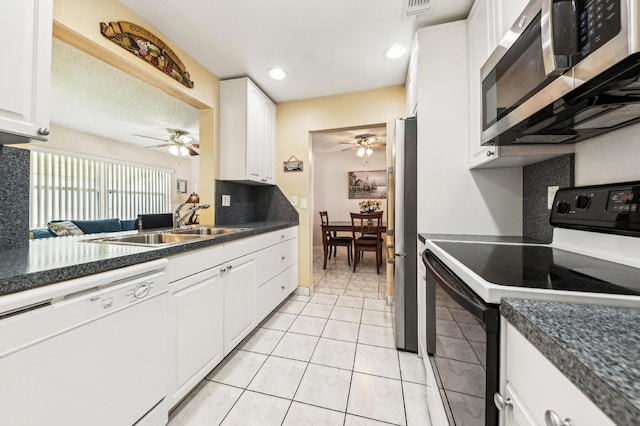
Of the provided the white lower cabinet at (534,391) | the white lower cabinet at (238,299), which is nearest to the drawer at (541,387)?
Result: the white lower cabinet at (534,391)

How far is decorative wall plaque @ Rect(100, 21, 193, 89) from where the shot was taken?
58.6 inches

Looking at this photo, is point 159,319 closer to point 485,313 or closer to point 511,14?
point 485,313

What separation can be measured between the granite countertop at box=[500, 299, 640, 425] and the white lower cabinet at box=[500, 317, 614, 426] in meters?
0.02

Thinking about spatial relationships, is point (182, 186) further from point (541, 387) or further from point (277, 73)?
point (541, 387)

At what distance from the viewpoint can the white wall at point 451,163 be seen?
1.58 metres

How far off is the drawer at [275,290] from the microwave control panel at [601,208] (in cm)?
198

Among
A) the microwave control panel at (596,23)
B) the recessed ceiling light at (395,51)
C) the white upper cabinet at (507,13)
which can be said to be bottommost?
the microwave control panel at (596,23)

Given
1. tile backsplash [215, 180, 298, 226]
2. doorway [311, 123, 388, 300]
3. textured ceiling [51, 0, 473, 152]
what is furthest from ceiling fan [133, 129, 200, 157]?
doorway [311, 123, 388, 300]

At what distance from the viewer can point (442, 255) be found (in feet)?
3.40

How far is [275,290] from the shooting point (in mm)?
2367

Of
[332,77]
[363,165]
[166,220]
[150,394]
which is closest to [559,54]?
[150,394]

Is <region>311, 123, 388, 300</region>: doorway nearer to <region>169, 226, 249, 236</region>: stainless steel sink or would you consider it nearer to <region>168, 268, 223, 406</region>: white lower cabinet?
<region>169, 226, 249, 236</region>: stainless steel sink

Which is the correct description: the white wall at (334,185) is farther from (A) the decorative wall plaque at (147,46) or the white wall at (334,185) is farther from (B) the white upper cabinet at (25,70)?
(B) the white upper cabinet at (25,70)

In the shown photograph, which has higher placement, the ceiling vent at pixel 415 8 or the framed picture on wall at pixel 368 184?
the ceiling vent at pixel 415 8
